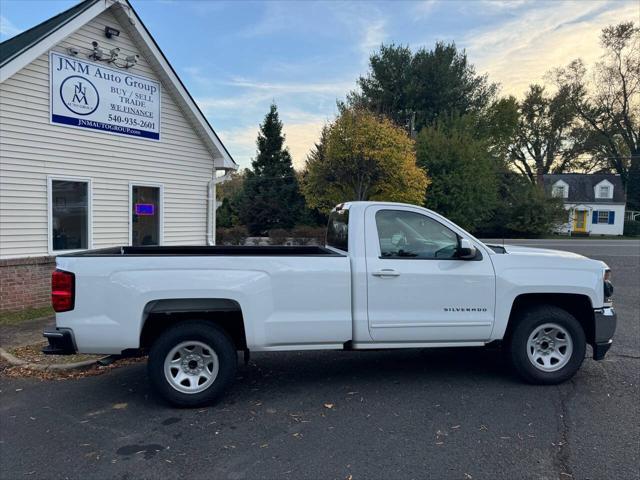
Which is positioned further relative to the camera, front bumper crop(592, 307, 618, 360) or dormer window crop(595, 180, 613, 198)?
dormer window crop(595, 180, 613, 198)

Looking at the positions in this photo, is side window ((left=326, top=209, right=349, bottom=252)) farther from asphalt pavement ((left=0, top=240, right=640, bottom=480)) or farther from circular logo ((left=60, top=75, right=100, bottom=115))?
circular logo ((left=60, top=75, right=100, bottom=115))

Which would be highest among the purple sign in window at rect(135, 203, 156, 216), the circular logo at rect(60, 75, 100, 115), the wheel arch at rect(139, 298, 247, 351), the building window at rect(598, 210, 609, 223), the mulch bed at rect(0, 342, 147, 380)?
the circular logo at rect(60, 75, 100, 115)

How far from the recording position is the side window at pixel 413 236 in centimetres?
485

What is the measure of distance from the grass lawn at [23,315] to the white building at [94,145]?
26cm

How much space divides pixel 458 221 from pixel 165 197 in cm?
2081

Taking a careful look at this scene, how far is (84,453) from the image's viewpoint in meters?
3.61

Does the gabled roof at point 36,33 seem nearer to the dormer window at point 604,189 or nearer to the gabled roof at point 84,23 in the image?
the gabled roof at point 84,23

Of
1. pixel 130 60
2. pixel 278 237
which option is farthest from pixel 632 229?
pixel 130 60

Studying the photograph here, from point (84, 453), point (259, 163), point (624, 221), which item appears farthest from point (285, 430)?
point (624, 221)

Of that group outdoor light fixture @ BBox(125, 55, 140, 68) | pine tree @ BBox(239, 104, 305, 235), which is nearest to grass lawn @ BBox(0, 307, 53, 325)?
outdoor light fixture @ BBox(125, 55, 140, 68)

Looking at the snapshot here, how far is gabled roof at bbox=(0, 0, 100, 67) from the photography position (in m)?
8.54

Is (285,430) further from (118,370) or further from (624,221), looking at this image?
(624,221)

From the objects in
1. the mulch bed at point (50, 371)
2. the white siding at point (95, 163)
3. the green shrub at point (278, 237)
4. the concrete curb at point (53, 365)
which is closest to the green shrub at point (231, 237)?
the green shrub at point (278, 237)

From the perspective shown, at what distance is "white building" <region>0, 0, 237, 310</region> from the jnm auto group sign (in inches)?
0.8
